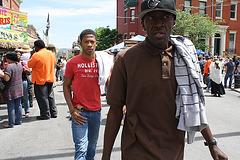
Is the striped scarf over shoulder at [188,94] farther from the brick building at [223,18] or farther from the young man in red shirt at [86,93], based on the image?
the brick building at [223,18]

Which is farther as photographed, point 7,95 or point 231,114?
point 231,114

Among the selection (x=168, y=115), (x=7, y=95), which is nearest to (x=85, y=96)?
(x=168, y=115)

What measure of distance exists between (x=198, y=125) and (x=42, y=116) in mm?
6056

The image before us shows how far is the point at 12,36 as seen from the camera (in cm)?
1212

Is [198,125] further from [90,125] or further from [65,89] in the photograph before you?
[65,89]

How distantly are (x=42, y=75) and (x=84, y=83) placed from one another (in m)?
3.97

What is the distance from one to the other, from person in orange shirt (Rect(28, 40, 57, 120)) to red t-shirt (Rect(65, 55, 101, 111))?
12.4 feet

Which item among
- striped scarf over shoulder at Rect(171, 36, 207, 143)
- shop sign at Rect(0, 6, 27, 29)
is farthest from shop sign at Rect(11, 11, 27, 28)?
striped scarf over shoulder at Rect(171, 36, 207, 143)

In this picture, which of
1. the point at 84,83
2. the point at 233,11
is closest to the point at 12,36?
the point at 84,83

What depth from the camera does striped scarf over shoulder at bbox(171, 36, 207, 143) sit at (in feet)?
5.67

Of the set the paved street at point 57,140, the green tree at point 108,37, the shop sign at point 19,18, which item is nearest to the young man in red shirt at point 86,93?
the paved street at point 57,140

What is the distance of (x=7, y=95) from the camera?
6.15m

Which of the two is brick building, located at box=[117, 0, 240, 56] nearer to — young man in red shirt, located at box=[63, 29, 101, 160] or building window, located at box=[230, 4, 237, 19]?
building window, located at box=[230, 4, 237, 19]

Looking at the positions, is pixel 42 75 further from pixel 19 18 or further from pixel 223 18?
pixel 223 18
